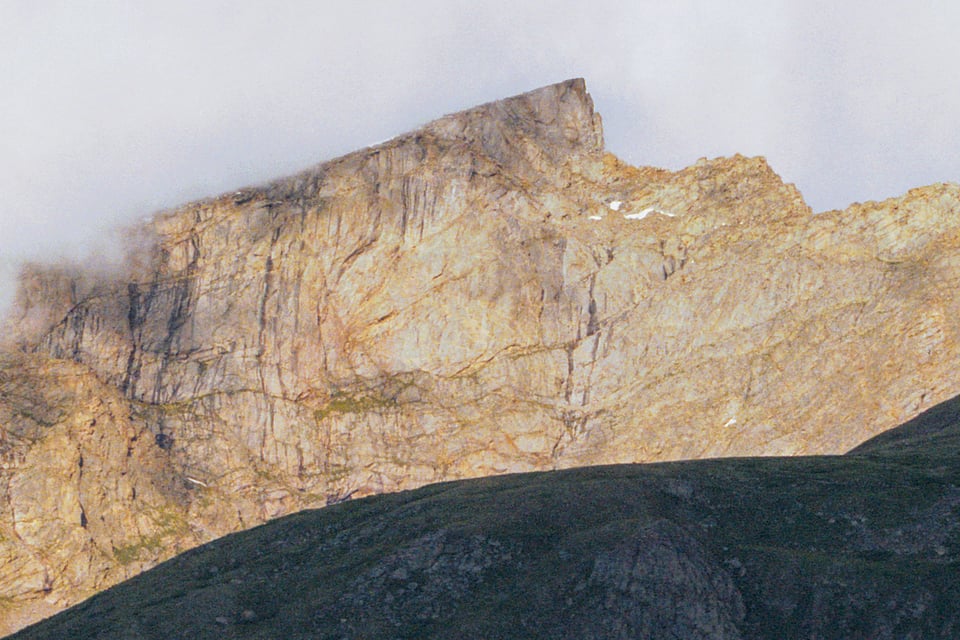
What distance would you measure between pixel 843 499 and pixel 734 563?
445 inches

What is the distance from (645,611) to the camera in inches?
2729

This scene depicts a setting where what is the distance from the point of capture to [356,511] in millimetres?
95750

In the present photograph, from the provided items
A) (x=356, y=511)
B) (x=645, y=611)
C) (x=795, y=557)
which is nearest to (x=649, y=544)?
(x=645, y=611)

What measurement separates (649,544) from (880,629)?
46.5ft

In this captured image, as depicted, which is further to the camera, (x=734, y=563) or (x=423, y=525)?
(x=423, y=525)

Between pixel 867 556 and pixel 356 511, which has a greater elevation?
pixel 356 511

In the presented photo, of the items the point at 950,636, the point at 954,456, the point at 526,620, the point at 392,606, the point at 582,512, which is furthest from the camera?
the point at 954,456

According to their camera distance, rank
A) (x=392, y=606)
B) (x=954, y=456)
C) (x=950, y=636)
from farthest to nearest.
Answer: (x=954, y=456)
(x=392, y=606)
(x=950, y=636)

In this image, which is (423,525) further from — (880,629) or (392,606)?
(880,629)

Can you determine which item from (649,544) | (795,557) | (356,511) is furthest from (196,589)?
(795,557)

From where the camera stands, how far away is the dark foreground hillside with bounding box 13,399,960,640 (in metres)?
68.9

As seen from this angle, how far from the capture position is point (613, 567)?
71312mm

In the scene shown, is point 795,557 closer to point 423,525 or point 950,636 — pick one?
point 950,636

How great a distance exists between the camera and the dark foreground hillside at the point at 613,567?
6888 centimetres
